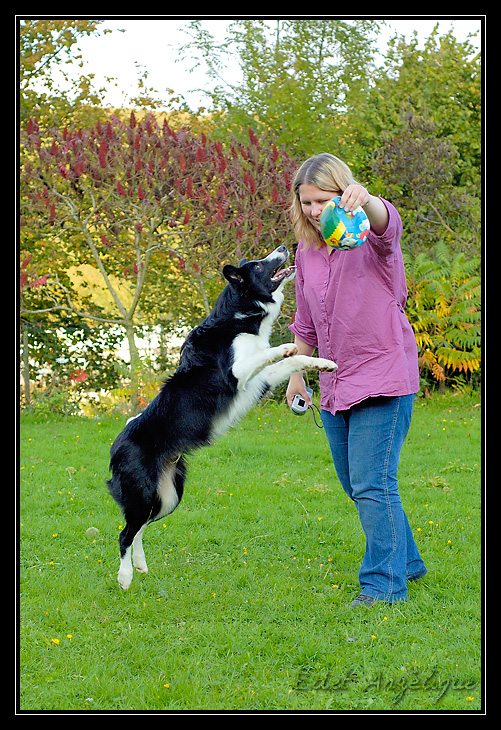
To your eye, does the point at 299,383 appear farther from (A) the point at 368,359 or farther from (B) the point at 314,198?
(B) the point at 314,198

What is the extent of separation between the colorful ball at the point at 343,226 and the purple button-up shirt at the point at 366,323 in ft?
0.75

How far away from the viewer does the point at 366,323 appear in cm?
357

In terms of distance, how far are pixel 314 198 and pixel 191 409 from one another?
129cm

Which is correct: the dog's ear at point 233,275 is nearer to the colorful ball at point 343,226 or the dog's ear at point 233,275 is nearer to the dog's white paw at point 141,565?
the colorful ball at point 343,226

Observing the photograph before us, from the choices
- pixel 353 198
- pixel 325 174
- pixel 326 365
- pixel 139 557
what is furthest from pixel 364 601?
pixel 325 174

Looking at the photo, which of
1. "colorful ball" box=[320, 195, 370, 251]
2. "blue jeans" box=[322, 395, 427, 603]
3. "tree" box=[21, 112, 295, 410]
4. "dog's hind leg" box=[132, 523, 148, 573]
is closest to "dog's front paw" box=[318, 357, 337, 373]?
"blue jeans" box=[322, 395, 427, 603]

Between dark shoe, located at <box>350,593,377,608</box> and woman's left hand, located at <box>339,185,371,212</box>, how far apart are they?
6.55 ft

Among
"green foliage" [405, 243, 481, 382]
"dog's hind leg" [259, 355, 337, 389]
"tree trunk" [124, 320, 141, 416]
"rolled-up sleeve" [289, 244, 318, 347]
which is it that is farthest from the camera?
"green foliage" [405, 243, 481, 382]

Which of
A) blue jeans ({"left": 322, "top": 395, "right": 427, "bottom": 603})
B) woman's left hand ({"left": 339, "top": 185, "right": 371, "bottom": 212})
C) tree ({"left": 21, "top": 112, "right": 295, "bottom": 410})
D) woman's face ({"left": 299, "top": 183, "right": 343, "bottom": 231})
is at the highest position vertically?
tree ({"left": 21, "top": 112, "right": 295, "bottom": 410})

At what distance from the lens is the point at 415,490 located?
5859 millimetres

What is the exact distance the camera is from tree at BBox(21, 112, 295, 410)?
9047 millimetres

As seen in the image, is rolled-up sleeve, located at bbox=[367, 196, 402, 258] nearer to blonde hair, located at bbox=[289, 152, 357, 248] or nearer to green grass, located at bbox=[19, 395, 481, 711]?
blonde hair, located at bbox=[289, 152, 357, 248]

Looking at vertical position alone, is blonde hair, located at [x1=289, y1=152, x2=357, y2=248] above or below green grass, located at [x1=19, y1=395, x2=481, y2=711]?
above
